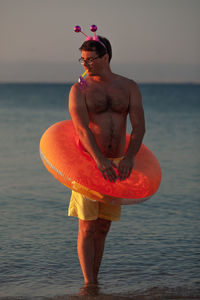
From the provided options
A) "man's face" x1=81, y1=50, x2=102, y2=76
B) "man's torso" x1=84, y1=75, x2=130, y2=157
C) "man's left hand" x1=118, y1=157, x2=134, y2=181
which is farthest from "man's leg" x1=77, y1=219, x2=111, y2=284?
"man's face" x1=81, y1=50, x2=102, y2=76

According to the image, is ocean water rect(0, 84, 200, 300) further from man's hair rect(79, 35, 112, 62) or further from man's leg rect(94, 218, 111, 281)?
man's hair rect(79, 35, 112, 62)

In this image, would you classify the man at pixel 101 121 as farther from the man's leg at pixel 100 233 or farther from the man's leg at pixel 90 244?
the man's leg at pixel 100 233

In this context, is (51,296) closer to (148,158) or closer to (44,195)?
(148,158)

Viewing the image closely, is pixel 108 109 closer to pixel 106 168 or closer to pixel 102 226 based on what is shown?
pixel 106 168

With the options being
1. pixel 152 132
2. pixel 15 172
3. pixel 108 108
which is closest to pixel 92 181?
pixel 108 108

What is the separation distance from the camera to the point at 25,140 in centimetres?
1449

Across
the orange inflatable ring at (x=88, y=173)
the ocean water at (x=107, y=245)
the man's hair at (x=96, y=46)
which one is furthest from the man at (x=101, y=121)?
the ocean water at (x=107, y=245)

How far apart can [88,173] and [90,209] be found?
0.30 metres

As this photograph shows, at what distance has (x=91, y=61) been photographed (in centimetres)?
421

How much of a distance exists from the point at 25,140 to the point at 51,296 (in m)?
10.4

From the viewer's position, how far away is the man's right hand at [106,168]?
400 cm

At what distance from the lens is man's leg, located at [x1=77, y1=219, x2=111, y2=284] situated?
4.33 meters

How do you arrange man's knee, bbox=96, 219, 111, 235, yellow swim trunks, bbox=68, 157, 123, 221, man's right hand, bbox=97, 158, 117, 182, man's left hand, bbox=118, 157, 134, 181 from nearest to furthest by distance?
man's right hand, bbox=97, 158, 117, 182, man's left hand, bbox=118, 157, 134, 181, yellow swim trunks, bbox=68, 157, 123, 221, man's knee, bbox=96, 219, 111, 235

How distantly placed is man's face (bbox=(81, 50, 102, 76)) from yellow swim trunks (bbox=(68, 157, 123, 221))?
70cm
